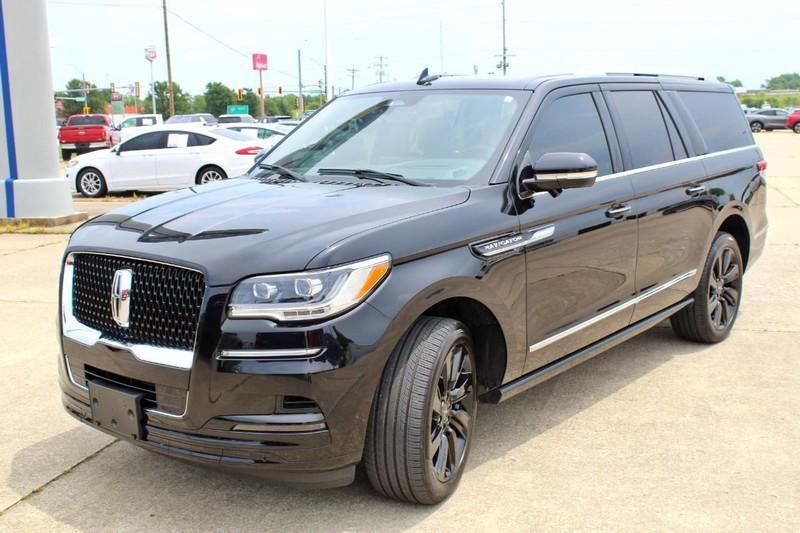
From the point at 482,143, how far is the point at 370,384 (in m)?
1.57

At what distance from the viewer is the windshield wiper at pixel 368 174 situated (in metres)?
4.02

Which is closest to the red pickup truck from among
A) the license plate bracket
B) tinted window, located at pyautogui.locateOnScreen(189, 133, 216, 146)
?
tinted window, located at pyautogui.locateOnScreen(189, 133, 216, 146)

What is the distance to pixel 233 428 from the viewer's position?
3.02 m

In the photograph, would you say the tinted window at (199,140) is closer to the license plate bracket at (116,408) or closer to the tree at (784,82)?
the license plate bracket at (116,408)

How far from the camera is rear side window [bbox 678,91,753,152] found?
5621mm

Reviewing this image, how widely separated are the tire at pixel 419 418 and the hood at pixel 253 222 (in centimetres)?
44

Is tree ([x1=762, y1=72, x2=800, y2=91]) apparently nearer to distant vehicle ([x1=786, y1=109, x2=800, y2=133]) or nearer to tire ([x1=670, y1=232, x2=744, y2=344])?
distant vehicle ([x1=786, y1=109, x2=800, y2=133])

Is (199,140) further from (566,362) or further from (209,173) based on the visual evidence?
(566,362)

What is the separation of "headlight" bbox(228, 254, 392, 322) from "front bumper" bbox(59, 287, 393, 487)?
38 mm

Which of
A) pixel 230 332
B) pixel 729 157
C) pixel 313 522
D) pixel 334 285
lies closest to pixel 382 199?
pixel 334 285

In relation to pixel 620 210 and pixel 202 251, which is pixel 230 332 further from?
pixel 620 210

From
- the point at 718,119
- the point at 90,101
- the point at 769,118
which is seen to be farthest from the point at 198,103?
the point at 718,119

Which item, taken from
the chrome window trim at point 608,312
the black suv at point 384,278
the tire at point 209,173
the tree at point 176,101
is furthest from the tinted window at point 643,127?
the tree at point 176,101

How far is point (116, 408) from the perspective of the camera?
325 centimetres
